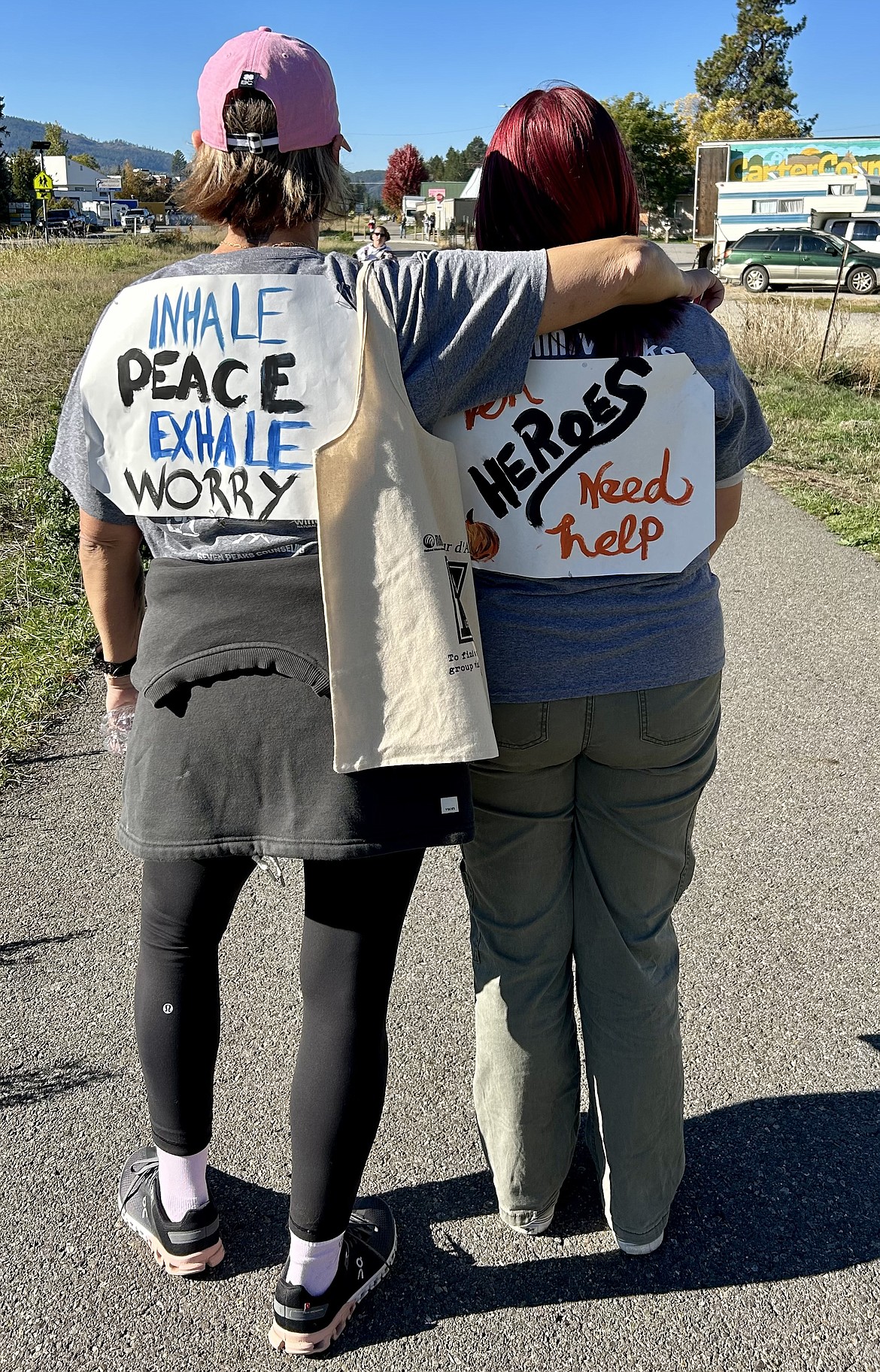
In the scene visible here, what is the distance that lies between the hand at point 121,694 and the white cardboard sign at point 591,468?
0.70m

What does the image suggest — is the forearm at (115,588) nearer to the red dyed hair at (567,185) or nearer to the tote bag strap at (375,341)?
the tote bag strap at (375,341)

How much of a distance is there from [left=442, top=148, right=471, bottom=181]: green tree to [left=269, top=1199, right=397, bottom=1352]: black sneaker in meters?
121

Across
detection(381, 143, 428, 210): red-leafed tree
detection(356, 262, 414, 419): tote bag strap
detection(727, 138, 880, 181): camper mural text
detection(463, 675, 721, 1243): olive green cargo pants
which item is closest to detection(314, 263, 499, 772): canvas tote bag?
detection(356, 262, 414, 419): tote bag strap

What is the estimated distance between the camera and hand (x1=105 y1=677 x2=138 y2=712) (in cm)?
200

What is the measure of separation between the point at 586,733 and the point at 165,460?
2.60 ft

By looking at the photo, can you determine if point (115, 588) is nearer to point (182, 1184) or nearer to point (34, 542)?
point (182, 1184)

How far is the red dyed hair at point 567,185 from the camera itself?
1.67 m

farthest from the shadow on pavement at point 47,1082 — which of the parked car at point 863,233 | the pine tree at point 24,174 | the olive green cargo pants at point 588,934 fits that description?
the pine tree at point 24,174

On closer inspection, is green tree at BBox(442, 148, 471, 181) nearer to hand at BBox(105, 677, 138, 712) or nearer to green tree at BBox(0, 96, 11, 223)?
green tree at BBox(0, 96, 11, 223)

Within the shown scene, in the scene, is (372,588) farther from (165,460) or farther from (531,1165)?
(531,1165)

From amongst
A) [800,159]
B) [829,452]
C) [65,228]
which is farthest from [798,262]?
[65,228]

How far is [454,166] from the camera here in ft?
420

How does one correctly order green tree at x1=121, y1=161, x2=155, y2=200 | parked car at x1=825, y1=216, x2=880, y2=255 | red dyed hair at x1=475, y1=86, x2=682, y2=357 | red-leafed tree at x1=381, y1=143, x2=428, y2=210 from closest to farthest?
red dyed hair at x1=475, y1=86, x2=682, y2=357 → red-leafed tree at x1=381, y1=143, x2=428, y2=210 → parked car at x1=825, y1=216, x2=880, y2=255 → green tree at x1=121, y1=161, x2=155, y2=200

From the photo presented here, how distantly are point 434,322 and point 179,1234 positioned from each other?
5.38 ft
